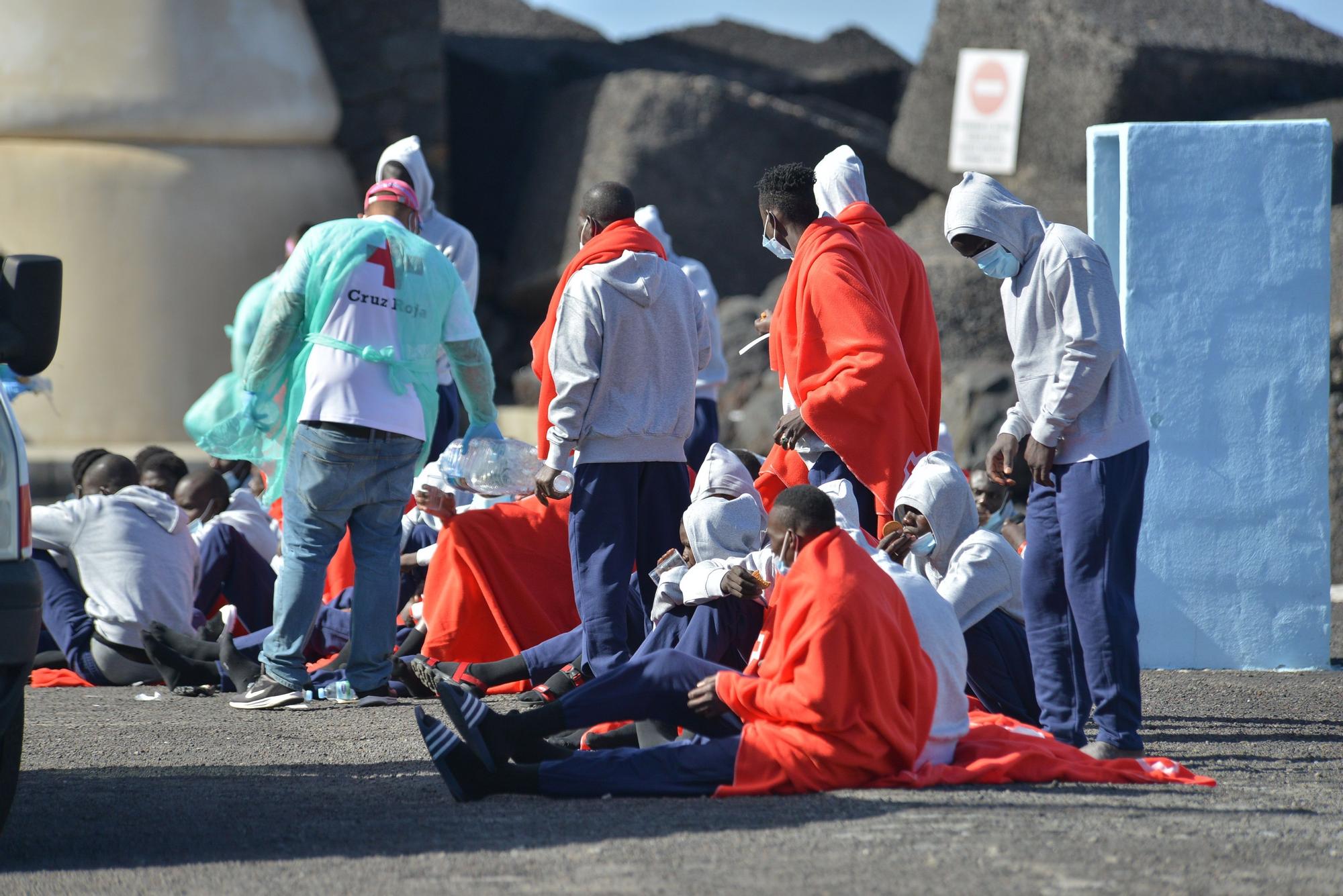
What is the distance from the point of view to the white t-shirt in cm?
596

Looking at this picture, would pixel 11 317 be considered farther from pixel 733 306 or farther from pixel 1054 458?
pixel 733 306

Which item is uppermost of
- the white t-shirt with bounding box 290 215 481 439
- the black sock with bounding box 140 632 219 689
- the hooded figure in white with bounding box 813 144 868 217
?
the hooded figure in white with bounding box 813 144 868 217

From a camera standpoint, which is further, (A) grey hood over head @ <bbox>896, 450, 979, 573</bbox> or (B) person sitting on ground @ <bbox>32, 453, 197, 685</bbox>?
(B) person sitting on ground @ <bbox>32, 453, 197, 685</bbox>

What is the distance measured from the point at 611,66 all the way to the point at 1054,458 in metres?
10.5

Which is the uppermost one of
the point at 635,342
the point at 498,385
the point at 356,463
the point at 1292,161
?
the point at 1292,161

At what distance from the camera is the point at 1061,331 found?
16.2 ft

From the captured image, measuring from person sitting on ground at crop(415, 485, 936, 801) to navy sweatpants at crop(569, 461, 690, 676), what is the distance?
45.1 inches

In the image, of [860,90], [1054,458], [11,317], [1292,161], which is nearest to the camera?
[11,317]

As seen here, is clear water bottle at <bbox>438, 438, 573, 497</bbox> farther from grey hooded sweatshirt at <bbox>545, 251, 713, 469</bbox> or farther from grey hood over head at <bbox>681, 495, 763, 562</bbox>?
grey hood over head at <bbox>681, 495, 763, 562</bbox>

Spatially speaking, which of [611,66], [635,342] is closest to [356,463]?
[635,342]

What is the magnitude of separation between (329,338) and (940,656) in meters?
2.49

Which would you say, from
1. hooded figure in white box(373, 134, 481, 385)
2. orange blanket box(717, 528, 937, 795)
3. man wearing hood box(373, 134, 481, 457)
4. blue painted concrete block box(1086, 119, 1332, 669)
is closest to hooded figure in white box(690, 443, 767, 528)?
orange blanket box(717, 528, 937, 795)

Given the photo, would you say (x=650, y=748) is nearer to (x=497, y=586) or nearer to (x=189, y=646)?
(x=497, y=586)

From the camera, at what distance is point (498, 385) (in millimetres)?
14008
